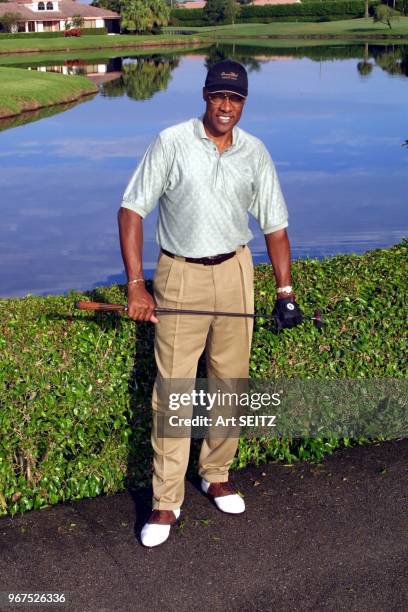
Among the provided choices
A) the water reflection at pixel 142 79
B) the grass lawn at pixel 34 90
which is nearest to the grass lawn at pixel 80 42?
the water reflection at pixel 142 79

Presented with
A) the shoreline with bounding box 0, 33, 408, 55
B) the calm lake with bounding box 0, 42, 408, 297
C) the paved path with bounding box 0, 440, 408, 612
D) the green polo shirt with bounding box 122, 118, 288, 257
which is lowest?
the shoreline with bounding box 0, 33, 408, 55

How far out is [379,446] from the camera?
7.12m

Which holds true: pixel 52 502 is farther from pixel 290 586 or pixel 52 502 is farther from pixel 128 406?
pixel 290 586

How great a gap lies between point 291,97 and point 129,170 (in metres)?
27.1

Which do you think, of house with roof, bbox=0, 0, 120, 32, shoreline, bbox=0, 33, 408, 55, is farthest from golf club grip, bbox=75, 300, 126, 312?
house with roof, bbox=0, 0, 120, 32

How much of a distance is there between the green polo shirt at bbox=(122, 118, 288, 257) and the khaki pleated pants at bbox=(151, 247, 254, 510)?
Answer: 0.44 feet

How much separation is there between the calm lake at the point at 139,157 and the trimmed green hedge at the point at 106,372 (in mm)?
7935

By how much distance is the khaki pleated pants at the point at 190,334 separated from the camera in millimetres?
5734

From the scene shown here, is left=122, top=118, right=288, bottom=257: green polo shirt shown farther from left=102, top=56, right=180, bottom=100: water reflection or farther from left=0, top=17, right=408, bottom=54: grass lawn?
left=0, top=17, right=408, bottom=54: grass lawn

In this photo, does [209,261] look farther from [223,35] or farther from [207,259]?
[223,35]

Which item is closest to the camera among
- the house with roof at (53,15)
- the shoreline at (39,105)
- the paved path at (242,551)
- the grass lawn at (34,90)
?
the paved path at (242,551)

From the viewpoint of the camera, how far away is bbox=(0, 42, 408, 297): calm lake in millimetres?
17031

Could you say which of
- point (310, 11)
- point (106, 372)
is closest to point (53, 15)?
point (310, 11)

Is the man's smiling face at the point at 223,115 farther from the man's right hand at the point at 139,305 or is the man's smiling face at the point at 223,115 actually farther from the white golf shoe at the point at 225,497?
the white golf shoe at the point at 225,497
